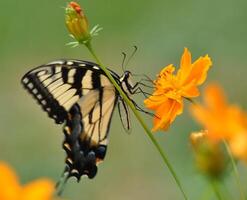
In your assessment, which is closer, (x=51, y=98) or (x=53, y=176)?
(x=51, y=98)

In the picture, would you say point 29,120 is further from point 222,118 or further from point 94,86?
point 222,118

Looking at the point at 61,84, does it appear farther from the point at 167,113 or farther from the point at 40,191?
the point at 40,191

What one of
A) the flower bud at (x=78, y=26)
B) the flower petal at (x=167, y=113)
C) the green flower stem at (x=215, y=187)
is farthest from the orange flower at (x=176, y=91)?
the green flower stem at (x=215, y=187)

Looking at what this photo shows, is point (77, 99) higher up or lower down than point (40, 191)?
lower down

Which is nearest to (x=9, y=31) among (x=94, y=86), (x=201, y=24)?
(x=201, y=24)

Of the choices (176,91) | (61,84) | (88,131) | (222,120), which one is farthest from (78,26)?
(88,131)

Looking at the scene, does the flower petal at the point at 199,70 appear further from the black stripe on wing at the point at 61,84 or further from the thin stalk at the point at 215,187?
the black stripe on wing at the point at 61,84

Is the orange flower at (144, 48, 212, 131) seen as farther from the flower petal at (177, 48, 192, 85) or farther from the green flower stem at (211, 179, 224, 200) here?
the green flower stem at (211, 179, 224, 200)
